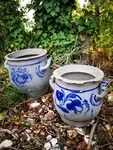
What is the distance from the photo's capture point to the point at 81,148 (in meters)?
2.07

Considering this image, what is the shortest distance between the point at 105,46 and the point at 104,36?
0.10 meters

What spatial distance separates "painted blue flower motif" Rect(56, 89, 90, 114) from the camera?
2084 millimetres

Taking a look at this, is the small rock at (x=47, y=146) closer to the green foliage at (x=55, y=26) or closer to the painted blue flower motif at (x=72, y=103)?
the painted blue flower motif at (x=72, y=103)

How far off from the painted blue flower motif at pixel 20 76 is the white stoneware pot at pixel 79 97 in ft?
1.25

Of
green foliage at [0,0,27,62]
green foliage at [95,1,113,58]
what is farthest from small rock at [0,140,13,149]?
green foliage at [0,0,27,62]

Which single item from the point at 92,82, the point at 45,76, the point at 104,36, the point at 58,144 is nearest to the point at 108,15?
the point at 104,36

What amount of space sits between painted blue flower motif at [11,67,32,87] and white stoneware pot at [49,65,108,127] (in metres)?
0.38

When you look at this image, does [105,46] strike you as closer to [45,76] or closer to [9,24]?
[45,76]

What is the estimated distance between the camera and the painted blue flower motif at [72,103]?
2.08 m

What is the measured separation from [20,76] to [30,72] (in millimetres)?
93

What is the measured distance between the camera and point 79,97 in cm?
208

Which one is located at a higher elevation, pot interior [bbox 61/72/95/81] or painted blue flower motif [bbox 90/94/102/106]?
pot interior [bbox 61/72/95/81]

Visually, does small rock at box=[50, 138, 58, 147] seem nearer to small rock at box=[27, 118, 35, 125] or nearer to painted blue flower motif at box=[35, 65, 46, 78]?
small rock at box=[27, 118, 35, 125]

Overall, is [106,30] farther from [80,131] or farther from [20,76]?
[80,131]
